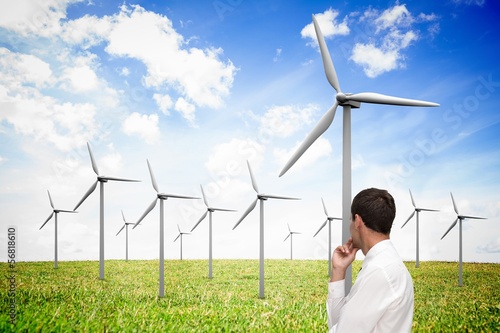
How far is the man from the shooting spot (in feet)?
12.1

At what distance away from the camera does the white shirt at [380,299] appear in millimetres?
3695

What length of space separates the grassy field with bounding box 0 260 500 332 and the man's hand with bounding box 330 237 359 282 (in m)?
10.3

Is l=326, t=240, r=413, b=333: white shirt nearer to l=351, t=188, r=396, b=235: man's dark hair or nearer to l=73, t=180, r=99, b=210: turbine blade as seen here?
l=351, t=188, r=396, b=235: man's dark hair

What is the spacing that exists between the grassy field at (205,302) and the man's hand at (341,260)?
33.8 feet

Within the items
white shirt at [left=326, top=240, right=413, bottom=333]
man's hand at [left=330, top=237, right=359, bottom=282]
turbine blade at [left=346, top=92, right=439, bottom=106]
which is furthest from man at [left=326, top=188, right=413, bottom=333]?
turbine blade at [left=346, top=92, right=439, bottom=106]

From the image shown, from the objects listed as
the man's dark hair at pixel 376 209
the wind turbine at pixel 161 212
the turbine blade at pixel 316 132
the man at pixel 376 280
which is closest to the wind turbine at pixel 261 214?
the wind turbine at pixel 161 212

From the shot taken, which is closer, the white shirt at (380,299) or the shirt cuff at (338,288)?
the white shirt at (380,299)

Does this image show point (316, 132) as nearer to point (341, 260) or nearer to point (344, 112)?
point (344, 112)

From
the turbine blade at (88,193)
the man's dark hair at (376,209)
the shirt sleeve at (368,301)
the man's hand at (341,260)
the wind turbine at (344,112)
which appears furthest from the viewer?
the turbine blade at (88,193)

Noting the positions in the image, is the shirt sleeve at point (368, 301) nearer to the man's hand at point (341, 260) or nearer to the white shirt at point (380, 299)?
the white shirt at point (380, 299)

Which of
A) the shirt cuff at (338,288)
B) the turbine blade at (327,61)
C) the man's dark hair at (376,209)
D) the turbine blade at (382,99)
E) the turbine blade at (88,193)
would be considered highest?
the turbine blade at (327,61)

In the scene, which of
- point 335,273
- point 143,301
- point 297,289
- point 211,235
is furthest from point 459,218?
point 335,273

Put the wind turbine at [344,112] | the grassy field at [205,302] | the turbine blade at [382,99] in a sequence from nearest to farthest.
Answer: the wind turbine at [344,112], the turbine blade at [382,99], the grassy field at [205,302]

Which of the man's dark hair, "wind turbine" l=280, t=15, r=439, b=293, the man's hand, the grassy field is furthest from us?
the grassy field
